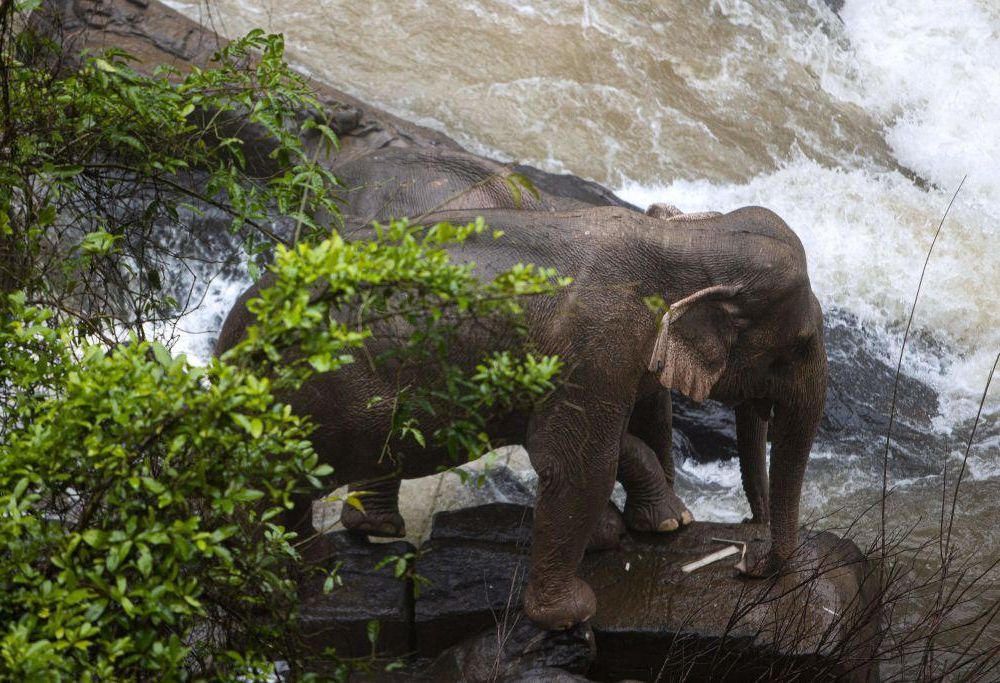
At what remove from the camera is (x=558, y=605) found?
177 inches

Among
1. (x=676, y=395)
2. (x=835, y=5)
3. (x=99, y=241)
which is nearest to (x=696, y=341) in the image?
(x=99, y=241)

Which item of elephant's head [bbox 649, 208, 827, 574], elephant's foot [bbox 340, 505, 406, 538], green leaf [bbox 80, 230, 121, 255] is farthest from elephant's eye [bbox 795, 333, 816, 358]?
green leaf [bbox 80, 230, 121, 255]

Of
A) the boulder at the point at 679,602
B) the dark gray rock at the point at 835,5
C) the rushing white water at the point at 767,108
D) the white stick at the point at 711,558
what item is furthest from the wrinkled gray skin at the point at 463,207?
the dark gray rock at the point at 835,5

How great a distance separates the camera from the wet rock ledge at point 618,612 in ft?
14.7

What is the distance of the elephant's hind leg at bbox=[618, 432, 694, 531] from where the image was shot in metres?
5.06

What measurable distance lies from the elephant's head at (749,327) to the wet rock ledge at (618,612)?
63 cm

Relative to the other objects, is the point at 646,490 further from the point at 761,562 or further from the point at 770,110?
the point at 770,110

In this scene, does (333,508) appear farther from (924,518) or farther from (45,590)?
(45,590)

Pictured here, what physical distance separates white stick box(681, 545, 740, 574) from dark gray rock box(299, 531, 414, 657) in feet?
3.50

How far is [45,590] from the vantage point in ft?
8.30

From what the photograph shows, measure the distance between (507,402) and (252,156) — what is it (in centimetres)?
440

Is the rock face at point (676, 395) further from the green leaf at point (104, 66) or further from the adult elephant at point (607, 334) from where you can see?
the green leaf at point (104, 66)

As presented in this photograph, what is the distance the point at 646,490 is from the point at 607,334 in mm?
1216

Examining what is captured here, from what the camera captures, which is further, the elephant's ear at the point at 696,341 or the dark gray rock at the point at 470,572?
the dark gray rock at the point at 470,572
